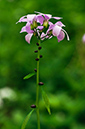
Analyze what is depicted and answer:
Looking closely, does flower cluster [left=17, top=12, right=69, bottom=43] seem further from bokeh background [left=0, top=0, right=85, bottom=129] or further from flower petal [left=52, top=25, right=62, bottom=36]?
bokeh background [left=0, top=0, right=85, bottom=129]

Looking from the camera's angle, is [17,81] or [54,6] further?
[54,6]

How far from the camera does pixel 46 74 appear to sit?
3.33 metres

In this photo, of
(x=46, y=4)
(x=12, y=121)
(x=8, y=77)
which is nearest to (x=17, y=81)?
(x=8, y=77)

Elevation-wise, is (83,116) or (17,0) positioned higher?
(17,0)

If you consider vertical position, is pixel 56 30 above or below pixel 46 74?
above

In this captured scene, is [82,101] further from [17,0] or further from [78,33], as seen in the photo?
[17,0]

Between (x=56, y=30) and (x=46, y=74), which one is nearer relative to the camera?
(x=56, y=30)

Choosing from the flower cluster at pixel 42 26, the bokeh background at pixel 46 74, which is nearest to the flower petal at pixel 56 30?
the flower cluster at pixel 42 26

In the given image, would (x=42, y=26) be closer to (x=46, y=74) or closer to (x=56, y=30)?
(x=56, y=30)

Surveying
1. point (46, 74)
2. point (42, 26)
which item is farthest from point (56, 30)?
point (46, 74)

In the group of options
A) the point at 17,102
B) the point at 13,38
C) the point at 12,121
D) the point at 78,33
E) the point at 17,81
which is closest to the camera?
the point at 12,121

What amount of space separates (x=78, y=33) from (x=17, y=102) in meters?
2.07

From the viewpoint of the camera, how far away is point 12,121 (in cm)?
273

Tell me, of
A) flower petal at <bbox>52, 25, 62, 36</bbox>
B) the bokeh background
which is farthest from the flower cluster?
the bokeh background
